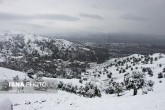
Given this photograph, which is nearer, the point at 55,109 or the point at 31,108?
the point at 55,109

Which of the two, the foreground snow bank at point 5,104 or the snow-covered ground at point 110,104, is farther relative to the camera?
the snow-covered ground at point 110,104

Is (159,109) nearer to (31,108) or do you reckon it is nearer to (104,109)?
(104,109)

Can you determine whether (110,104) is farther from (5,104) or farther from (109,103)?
(5,104)

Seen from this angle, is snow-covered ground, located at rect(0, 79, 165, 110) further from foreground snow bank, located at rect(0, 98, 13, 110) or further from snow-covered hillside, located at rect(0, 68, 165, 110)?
foreground snow bank, located at rect(0, 98, 13, 110)

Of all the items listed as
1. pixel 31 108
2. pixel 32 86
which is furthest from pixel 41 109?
pixel 32 86

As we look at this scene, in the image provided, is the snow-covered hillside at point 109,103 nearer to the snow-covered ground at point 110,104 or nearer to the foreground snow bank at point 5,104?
the snow-covered ground at point 110,104

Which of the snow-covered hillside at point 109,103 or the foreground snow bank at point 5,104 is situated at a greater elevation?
the foreground snow bank at point 5,104

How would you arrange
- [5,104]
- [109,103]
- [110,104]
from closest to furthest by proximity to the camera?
[5,104]
[110,104]
[109,103]

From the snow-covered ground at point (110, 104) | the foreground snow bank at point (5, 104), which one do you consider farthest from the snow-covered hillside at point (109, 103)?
the foreground snow bank at point (5, 104)

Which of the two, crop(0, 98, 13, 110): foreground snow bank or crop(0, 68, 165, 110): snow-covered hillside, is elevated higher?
crop(0, 98, 13, 110): foreground snow bank

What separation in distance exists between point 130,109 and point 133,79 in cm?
4107

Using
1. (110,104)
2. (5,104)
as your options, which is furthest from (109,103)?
(5,104)

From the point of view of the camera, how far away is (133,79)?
67750 millimetres

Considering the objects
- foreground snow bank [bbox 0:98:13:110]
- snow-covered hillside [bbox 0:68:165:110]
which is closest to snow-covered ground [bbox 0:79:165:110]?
snow-covered hillside [bbox 0:68:165:110]
